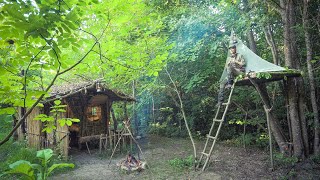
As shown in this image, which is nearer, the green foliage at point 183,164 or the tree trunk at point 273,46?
the green foliage at point 183,164

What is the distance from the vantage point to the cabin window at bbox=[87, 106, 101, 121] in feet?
41.8

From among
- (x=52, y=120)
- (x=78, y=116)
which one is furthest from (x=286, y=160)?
(x=78, y=116)

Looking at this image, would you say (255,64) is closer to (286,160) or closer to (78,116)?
(286,160)

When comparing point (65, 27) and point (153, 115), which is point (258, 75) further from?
point (153, 115)

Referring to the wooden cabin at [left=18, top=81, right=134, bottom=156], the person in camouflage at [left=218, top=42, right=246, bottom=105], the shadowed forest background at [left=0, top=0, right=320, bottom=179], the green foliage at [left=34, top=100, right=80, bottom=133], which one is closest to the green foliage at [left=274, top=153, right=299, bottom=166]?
the shadowed forest background at [left=0, top=0, right=320, bottom=179]

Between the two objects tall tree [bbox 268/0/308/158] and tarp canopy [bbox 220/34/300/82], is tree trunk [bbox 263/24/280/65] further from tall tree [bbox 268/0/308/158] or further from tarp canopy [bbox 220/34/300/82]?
tarp canopy [bbox 220/34/300/82]

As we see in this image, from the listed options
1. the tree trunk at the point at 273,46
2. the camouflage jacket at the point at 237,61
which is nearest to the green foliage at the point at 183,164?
the camouflage jacket at the point at 237,61

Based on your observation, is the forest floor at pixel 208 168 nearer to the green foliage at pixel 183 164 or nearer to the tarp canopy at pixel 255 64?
the green foliage at pixel 183 164

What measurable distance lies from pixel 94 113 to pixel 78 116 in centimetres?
126

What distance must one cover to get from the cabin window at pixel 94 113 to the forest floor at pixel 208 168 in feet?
7.15

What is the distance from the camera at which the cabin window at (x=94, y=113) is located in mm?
12735

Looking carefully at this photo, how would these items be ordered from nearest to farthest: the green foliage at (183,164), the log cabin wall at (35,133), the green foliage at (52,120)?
1. the green foliage at (52,120)
2. the green foliage at (183,164)
3. the log cabin wall at (35,133)

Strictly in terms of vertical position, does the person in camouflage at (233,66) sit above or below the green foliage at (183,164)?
above

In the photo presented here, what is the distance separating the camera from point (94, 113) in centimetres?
1311
